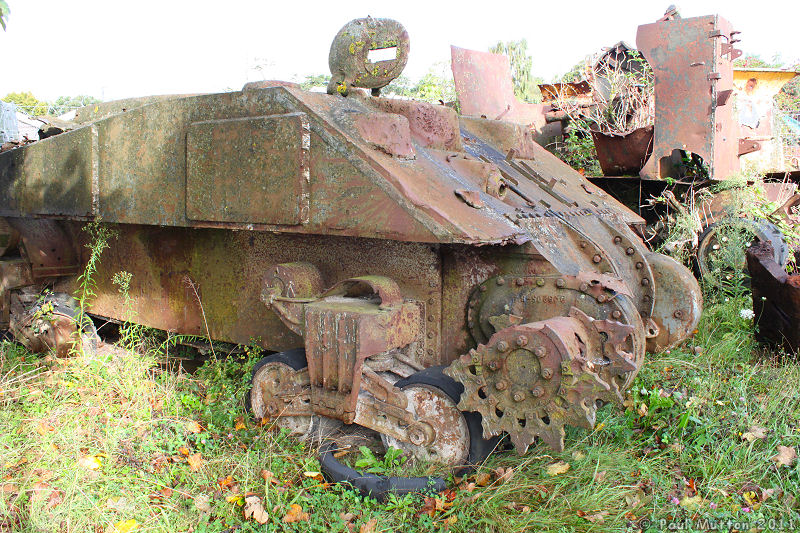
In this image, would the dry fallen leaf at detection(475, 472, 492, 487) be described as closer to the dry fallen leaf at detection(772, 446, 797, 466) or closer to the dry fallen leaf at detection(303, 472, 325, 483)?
the dry fallen leaf at detection(303, 472, 325, 483)

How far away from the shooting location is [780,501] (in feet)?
10.6

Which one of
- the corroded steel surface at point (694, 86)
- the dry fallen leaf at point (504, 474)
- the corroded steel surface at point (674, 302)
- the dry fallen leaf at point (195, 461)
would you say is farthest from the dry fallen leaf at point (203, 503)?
the corroded steel surface at point (694, 86)

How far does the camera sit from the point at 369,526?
3.06 meters

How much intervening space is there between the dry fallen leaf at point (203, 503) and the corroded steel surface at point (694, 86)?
19.4ft

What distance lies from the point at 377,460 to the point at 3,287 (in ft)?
12.6

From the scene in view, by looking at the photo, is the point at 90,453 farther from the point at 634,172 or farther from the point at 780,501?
the point at 634,172

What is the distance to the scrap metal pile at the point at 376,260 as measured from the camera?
3.27 meters

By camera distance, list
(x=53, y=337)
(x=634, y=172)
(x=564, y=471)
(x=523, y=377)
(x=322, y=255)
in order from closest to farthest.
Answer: (x=523, y=377)
(x=564, y=471)
(x=322, y=255)
(x=53, y=337)
(x=634, y=172)

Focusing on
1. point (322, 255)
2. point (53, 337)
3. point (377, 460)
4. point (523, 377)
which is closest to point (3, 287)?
point (53, 337)

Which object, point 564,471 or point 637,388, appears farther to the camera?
point 637,388

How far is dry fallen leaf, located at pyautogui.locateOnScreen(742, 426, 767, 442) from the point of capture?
366 cm

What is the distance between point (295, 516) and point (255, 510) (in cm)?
20

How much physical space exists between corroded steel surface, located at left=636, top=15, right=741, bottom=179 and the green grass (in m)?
3.21

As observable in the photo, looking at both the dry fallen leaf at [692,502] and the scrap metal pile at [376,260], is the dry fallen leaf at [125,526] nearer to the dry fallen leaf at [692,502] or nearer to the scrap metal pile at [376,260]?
the scrap metal pile at [376,260]
